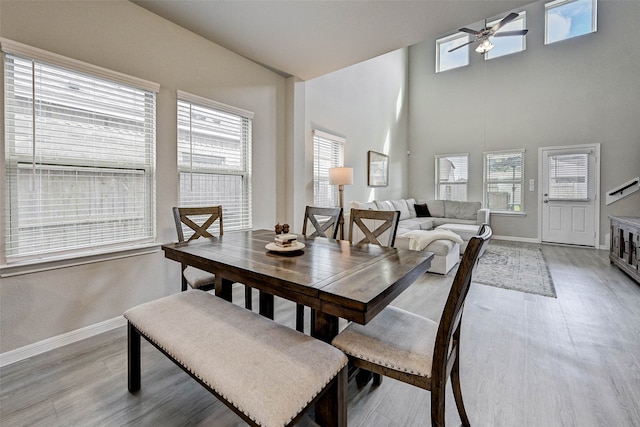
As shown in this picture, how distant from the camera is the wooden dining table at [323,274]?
3.54ft

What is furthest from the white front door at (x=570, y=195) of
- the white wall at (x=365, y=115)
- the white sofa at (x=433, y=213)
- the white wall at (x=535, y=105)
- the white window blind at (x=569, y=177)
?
the white wall at (x=365, y=115)

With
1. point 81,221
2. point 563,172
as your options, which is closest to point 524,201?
point 563,172

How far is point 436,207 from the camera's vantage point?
6652 mm

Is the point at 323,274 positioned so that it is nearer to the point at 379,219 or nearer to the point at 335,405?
the point at 335,405

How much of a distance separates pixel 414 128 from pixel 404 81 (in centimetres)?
125

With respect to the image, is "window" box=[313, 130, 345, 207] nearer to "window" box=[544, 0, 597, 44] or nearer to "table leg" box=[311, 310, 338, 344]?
"table leg" box=[311, 310, 338, 344]

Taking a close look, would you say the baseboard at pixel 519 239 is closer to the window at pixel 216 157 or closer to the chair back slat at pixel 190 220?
the window at pixel 216 157

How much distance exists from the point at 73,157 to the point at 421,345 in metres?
2.61

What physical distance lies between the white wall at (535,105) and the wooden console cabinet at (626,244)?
5.83ft

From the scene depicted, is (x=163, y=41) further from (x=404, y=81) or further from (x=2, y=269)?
(x=404, y=81)

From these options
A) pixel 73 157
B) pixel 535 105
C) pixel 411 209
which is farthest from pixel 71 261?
pixel 535 105

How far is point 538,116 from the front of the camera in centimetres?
587

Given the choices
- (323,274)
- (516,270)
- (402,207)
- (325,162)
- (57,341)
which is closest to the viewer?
(323,274)

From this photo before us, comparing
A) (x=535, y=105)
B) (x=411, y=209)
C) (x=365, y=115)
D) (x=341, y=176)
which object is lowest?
(x=411, y=209)
